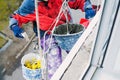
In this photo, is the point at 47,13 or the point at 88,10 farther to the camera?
the point at 47,13

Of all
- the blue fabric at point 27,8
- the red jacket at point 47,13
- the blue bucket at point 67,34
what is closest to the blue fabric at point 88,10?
the red jacket at point 47,13

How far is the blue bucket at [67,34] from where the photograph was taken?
1.46 metres

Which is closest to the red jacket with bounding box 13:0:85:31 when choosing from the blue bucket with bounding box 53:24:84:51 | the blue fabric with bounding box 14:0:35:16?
the blue fabric with bounding box 14:0:35:16

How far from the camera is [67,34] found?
1528mm

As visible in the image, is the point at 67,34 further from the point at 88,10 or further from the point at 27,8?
the point at 27,8

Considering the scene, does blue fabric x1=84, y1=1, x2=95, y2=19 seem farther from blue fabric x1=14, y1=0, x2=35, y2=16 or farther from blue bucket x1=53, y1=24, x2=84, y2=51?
blue fabric x1=14, y1=0, x2=35, y2=16

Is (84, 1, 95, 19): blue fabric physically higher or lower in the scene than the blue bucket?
higher

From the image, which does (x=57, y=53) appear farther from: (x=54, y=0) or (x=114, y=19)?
(x=114, y=19)

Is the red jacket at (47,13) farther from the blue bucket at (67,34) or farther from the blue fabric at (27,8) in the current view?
the blue bucket at (67,34)

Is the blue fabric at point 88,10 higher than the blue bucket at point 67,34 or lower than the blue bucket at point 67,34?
higher

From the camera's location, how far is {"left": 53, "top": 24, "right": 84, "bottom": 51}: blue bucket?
4.79ft

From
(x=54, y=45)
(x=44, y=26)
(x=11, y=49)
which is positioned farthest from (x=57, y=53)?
(x=11, y=49)

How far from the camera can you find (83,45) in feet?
2.57

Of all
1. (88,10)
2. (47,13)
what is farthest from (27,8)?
(88,10)
